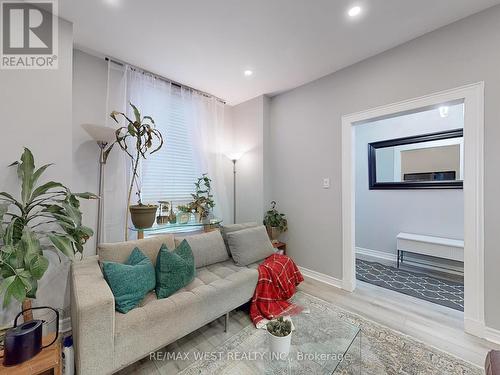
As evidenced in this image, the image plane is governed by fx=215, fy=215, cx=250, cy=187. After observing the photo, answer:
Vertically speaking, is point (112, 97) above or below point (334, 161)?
above

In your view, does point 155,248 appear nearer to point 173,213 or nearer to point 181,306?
point 181,306

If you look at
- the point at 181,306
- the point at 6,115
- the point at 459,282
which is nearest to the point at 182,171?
the point at 6,115

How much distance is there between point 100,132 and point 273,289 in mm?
2336

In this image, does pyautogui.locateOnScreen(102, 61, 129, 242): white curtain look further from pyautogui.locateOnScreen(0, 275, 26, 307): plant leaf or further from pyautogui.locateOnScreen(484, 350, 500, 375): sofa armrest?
pyautogui.locateOnScreen(484, 350, 500, 375): sofa armrest

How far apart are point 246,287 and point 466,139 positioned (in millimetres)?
2396

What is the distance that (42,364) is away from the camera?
1.21 metres

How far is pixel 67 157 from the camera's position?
1900mm

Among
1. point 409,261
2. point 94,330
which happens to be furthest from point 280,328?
point 409,261

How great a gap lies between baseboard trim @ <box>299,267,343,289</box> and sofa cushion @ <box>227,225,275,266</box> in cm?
81

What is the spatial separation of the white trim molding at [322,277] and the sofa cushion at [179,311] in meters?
1.26

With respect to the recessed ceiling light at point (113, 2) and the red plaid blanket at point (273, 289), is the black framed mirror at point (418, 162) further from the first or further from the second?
the recessed ceiling light at point (113, 2)

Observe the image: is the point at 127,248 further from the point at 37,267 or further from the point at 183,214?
the point at 183,214

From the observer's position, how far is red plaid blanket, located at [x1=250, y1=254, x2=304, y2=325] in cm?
207

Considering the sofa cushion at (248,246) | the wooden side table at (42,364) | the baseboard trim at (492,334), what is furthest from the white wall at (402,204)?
the wooden side table at (42,364)
